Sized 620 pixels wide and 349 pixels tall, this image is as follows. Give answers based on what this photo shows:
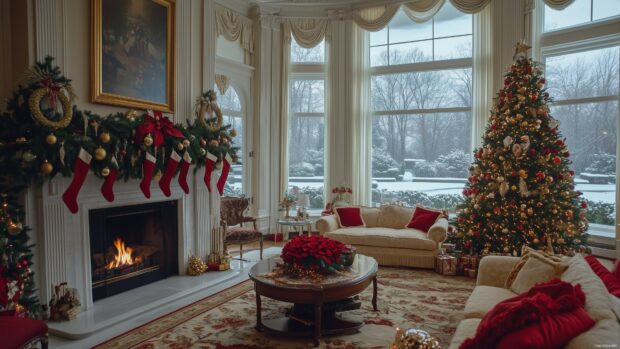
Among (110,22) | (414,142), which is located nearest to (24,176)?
(110,22)

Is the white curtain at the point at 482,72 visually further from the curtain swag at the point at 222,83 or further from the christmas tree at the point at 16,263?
the christmas tree at the point at 16,263

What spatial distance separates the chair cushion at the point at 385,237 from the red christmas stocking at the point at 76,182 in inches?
139

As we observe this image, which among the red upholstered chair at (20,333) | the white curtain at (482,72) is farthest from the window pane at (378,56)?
the red upholstered chair at (20,333)

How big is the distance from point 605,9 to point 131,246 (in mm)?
7300

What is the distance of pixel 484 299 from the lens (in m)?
3.07

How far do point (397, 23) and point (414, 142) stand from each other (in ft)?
7.40

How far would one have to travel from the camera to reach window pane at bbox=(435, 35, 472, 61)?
7.11m

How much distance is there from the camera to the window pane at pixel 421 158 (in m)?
7.22

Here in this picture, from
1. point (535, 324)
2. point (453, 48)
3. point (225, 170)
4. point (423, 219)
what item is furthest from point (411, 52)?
point (535, 324)

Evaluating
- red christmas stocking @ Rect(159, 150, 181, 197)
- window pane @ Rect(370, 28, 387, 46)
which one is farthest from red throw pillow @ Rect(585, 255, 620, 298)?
window pane @ Rect(370, 28, 387, 46)

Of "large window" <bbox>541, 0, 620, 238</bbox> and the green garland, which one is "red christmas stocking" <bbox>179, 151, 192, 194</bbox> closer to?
the green garland

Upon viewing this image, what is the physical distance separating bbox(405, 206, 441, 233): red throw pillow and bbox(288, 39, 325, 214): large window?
227cm

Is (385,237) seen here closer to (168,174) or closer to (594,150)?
(168,174)

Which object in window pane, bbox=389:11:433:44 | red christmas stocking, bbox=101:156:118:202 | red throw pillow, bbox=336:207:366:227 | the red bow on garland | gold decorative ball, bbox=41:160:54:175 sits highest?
window pane, bbox=389:11:433:44
